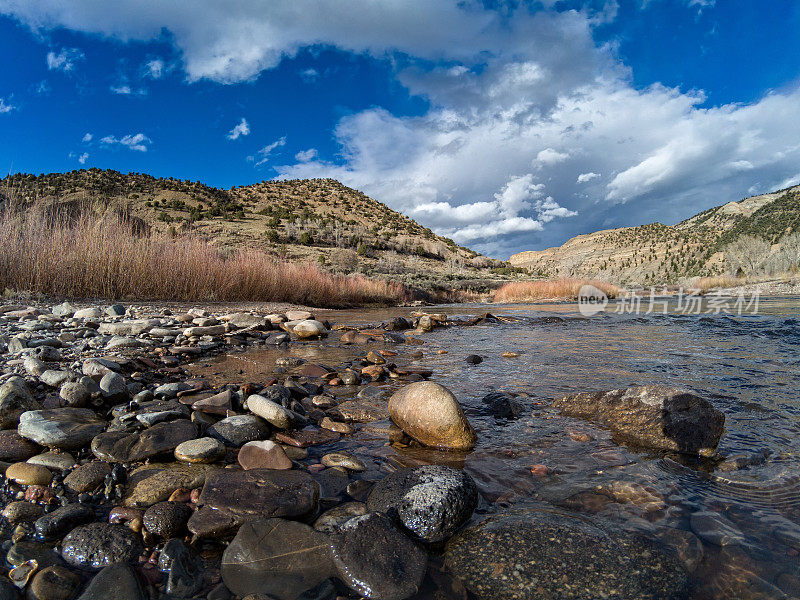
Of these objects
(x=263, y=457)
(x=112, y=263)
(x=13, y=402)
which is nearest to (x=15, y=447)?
(x=13, y=402)

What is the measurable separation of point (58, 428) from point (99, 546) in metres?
1.15

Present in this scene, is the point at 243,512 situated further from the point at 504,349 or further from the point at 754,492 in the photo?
the point at 504,349

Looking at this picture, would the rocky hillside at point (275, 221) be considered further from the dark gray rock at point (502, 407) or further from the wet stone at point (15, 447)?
the wet stone at point (15, 447)

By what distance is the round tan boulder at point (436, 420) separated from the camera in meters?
2.62

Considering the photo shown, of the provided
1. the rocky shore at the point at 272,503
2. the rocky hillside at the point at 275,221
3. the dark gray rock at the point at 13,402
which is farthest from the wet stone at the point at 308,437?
the rocky hillside at the point at 275,221

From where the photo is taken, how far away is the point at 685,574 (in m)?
1.43

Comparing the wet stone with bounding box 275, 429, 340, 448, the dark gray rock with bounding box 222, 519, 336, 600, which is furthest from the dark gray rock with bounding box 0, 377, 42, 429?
the dark gray rock with bounding box 222, 519, 336, 600

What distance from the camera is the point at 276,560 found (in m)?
1.47

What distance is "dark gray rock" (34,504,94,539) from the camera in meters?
1.61

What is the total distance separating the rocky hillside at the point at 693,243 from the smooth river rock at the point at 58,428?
43277mm

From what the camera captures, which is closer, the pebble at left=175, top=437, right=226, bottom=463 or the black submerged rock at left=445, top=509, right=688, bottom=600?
the black submerged rock at left=445, top=509, right=688, bottom=600

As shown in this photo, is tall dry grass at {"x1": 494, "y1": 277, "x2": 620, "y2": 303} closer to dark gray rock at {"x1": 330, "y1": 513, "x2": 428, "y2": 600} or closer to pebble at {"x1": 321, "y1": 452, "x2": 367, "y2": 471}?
pebble at {"x1": 321, "y1": 452, "x2": 367, "y2": 471}

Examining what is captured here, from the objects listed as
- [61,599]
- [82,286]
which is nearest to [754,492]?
[61,599]

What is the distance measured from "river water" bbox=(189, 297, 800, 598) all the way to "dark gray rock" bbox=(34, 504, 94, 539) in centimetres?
128
